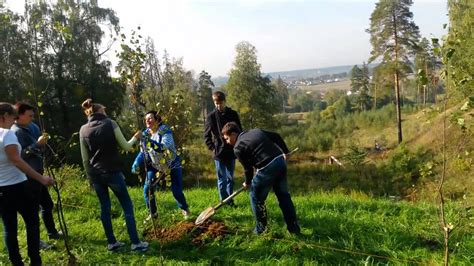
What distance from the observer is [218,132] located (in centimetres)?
623

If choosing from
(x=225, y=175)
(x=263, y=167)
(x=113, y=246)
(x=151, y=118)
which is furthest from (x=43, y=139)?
(x=225, y=175)

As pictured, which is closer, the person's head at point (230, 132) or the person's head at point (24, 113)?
the person's head at point (24, 113)

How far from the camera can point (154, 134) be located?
5574mm

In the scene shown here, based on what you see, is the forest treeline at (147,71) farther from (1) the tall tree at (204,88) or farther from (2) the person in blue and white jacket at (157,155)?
(1) the tall tree at (204,88)

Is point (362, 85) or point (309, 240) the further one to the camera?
point (362, 85)

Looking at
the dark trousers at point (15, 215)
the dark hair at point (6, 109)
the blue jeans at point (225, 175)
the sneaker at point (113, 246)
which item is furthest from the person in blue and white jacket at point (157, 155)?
the dark hair at point (6, 109)

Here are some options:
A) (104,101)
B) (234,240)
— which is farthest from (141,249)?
(104,101)

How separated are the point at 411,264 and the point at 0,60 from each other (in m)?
22.4

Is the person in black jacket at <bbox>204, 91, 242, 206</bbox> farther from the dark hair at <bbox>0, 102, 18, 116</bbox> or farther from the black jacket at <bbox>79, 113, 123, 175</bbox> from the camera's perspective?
the dark hair at <bbox>0, 102, 18, 116</bbox>

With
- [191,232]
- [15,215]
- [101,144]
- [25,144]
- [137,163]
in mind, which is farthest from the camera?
[137,163]

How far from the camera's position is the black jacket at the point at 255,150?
16.2 feet

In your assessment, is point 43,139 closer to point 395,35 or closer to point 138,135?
point 138,135

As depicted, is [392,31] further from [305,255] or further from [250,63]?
[305,255]

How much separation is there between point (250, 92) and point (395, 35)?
38.7ft
